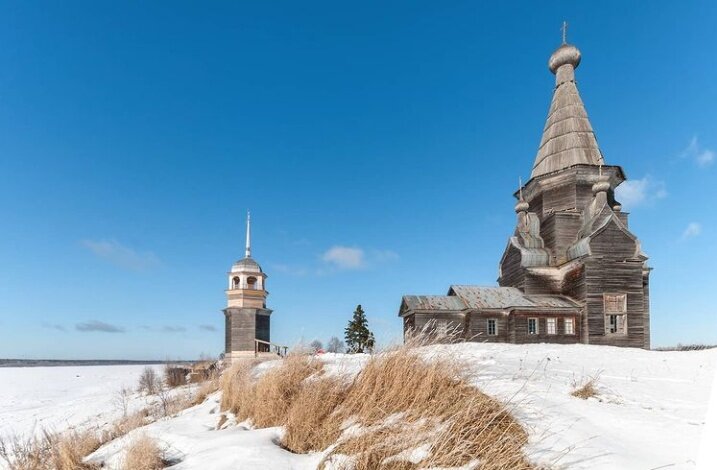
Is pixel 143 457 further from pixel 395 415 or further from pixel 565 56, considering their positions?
pixel 565 56

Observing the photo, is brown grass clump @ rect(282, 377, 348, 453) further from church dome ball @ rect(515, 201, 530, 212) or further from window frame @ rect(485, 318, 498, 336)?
church dome ball @ rect(515, 201, 530, 212)

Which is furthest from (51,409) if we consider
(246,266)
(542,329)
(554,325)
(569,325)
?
(569,325)

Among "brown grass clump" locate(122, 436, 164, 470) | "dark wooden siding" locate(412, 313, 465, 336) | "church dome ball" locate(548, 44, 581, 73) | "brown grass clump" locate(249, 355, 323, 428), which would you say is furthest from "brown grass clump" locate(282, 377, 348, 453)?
"church dome ball" locate(548, 44, 581, 73)

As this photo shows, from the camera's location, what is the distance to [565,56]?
31141 millimetres

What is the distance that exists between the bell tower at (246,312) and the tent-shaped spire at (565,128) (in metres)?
21.9

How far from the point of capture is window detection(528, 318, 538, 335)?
73.3ft

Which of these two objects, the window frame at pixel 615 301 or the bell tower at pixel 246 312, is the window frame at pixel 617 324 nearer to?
the window frame at pixel 615 301

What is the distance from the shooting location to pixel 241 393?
22.9ft

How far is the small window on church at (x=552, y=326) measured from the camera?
22438 mm

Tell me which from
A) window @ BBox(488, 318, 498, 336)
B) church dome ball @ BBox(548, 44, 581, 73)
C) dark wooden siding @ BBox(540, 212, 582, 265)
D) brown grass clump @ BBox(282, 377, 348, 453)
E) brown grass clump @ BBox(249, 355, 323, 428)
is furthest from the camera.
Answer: church dome ball @ BBox(548, 44, 581, 73)

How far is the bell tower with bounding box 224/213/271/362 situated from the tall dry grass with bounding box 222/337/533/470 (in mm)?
22119

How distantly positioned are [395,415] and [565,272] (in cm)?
2397

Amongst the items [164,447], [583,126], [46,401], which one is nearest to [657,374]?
[164,447]

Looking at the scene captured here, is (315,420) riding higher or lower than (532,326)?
higher
